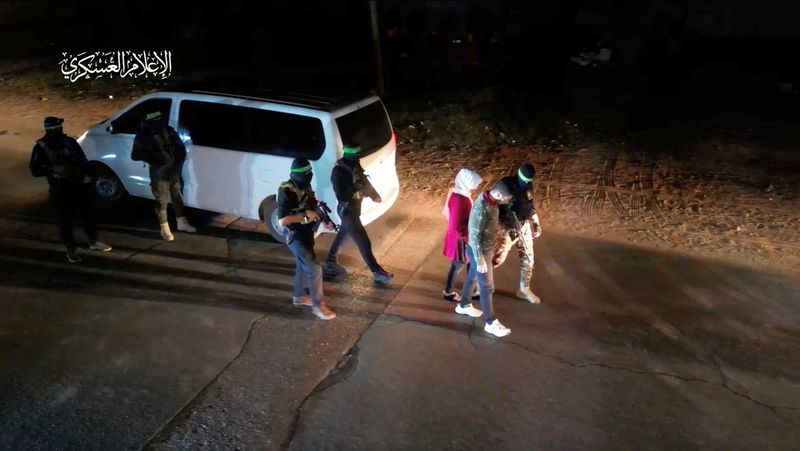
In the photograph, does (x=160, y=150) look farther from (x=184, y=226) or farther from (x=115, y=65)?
(x=115, y=65)

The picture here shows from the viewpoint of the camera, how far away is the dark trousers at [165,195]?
7.16 m

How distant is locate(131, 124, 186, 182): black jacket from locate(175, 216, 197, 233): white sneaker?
69cm

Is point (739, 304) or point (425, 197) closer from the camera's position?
point (739, 304)

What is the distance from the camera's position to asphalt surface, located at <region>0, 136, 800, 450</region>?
4.50 meters

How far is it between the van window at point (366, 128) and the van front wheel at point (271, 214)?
1.17 m

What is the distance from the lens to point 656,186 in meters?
9.38

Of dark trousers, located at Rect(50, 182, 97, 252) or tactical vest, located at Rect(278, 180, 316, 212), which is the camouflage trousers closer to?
tactical vest, located at Rect(278, 180, 316, 212)

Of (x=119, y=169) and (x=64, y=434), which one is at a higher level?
(x=119, y=169)

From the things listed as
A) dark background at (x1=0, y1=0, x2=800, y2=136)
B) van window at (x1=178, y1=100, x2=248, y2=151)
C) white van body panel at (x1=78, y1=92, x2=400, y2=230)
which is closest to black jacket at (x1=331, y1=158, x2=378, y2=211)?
white van body panel at (x1=78, y1=92, x2=400, y2=230)

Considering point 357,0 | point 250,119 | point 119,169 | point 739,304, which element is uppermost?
point 357,0

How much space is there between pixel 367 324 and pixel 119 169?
422 cm

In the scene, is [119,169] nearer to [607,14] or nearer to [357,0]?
[357,0]

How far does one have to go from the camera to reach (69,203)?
6.62 metres

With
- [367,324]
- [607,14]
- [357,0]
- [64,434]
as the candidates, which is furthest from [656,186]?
[357,0]
